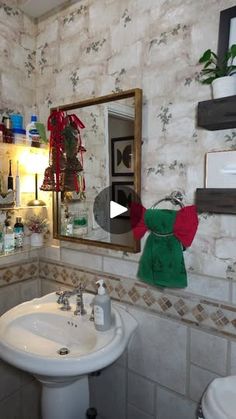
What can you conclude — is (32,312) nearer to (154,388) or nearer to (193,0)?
(154,388)

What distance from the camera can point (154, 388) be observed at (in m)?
1.32

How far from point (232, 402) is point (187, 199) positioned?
72cm

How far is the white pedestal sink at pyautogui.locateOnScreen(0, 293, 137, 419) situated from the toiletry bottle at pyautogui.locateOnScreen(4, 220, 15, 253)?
0.33 metres

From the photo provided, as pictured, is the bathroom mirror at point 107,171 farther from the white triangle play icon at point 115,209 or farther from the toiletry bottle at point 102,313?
the toiletry bottle at point 102,313

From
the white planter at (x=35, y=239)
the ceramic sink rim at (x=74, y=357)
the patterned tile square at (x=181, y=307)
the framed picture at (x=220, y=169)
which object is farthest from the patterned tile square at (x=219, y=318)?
the white planter at (x=35, y=239)

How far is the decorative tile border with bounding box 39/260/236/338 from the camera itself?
111 cm

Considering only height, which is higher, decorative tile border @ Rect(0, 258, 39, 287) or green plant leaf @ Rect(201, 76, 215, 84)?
green plant leaf @ Rect(201, 76, 215, 84)

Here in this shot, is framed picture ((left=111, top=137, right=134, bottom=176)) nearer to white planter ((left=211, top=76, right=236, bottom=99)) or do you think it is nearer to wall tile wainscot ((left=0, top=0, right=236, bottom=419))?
wall tile wainscot ((left=0, top=0, right=236, bottom=419))

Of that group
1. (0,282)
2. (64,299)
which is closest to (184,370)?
(64,299)

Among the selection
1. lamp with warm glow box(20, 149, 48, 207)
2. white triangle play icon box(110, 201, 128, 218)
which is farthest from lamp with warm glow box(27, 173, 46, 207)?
white triangle play icon box(110, 201, 128, 218)

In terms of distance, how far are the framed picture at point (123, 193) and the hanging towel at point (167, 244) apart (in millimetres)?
123

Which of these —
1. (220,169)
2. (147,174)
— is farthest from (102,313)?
(220,169)

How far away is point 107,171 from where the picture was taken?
142 centimetres

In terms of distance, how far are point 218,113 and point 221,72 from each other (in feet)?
0.53
